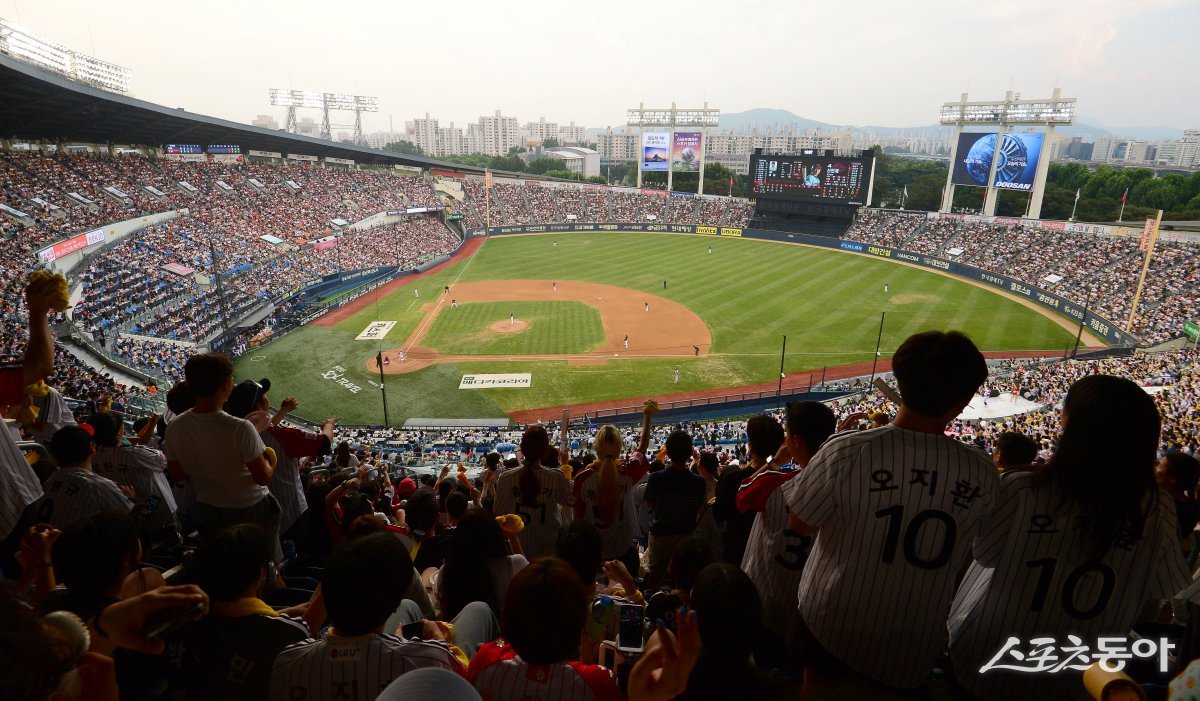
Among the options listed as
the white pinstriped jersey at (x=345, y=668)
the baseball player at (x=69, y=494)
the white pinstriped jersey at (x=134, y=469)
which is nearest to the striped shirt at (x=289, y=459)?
the white pinstriped jersey at (x=134, y=469)

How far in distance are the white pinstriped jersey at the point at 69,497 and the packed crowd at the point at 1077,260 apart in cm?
4217

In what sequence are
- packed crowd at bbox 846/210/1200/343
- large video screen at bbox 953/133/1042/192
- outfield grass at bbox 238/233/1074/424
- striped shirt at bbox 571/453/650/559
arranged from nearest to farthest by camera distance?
striped shirt at bbox 571/453/650/559, outfield grass at bbox 238/233/1074/424, packed crowd at bbox 846/210/1200/343, large video screen at bbox 953/133/1042/192

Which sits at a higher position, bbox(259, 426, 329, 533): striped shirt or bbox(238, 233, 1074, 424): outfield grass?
bbox(259, 426, 329, 533): striped shirt

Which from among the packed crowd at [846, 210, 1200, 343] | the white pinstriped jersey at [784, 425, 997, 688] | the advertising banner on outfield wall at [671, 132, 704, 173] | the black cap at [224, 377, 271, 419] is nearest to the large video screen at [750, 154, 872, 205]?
the packed crowd at [846, 210, 1200, 343]

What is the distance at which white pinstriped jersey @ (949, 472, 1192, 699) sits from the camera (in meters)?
2.78

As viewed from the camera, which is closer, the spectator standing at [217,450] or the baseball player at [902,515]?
the baseball player at [902,515]

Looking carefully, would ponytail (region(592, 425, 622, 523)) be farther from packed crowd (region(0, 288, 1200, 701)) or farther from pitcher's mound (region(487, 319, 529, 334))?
pitcher's mound (region(487, 319, 529, 334))

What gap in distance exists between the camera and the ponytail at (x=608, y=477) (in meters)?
5.50

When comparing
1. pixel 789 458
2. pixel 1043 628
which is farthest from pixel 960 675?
pixel 789 458

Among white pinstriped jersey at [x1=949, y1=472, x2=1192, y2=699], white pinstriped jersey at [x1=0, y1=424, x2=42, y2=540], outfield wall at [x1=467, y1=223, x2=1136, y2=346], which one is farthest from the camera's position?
outfield wall at [x1=467, y1=223, x2=1136, y2=346]

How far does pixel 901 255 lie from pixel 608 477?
5647 centimetres

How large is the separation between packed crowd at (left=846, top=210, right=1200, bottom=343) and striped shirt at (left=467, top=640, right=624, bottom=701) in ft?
134

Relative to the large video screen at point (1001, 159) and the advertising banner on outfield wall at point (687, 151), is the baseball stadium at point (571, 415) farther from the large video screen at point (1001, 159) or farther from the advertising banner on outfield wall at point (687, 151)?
the advertising banner on outfield wall at point (687, 151)

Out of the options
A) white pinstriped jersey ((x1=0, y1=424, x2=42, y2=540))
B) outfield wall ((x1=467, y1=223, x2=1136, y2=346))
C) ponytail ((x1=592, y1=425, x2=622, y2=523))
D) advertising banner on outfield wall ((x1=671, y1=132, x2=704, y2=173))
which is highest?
advertising banner on outfield wall ((x1=671, y1=132, x2=704, y2=173))
